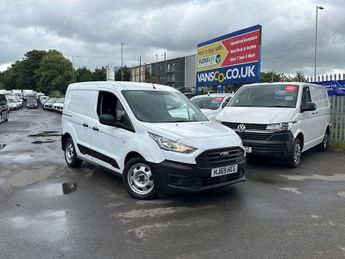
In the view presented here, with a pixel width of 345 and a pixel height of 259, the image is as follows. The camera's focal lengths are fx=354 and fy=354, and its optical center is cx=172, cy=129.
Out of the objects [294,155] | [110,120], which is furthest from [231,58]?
[110,120]

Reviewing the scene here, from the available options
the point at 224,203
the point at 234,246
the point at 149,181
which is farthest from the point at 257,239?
the point at 149,181

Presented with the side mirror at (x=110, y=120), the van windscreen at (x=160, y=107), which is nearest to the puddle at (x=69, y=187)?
the side mirror at (x=110, y=120)

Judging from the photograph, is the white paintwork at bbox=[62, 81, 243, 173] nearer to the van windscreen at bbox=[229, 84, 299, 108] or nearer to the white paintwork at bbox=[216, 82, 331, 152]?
Result: the white paintwork at bbox=[216, 82, 331, 152]

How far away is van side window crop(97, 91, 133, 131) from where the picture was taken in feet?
20.0


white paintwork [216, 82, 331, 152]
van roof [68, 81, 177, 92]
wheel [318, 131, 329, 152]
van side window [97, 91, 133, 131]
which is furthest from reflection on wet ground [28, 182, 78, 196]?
wheel [318, 131, 329, 152]

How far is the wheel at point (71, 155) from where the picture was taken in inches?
317

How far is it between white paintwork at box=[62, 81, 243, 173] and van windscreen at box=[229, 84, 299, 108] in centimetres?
279

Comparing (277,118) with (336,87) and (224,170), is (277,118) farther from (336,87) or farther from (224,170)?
(336,87)

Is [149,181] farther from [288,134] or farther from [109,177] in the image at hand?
[288,134]

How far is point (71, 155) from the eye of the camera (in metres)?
8.21

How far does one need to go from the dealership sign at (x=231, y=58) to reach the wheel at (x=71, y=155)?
8.89 m

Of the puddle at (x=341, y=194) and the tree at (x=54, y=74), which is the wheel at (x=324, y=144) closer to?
the puddle at (x=341, y=194)

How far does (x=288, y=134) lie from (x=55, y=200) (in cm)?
516

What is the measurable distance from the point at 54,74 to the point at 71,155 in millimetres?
77984
